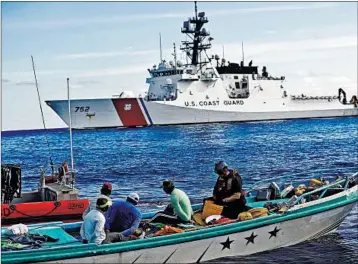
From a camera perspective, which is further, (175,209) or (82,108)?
(82,108)

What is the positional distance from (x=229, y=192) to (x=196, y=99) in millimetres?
56416

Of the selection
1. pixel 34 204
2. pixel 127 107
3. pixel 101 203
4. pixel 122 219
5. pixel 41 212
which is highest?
pixel 127 107

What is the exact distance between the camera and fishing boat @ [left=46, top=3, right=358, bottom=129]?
64625mm

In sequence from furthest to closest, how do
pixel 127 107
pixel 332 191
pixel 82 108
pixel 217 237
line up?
pixel 82 108 < pixel 127 107 < pixel 332 191 < pixel 217 237

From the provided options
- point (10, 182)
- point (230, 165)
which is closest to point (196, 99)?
point (230, 165)

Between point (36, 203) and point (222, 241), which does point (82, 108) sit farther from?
point (222, 241)

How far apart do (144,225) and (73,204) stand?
322cm

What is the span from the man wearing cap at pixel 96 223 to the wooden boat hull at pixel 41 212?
4.13 metres

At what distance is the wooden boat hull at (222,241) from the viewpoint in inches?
346

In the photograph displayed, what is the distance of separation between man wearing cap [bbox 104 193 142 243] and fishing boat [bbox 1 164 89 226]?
3841mm

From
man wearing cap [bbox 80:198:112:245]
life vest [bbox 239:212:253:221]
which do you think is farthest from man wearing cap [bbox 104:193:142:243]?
life vest [bbox 239:212:253:221]

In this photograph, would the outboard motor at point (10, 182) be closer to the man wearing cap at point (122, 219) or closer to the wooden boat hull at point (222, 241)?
the wooden boat hull at point (222, 241)

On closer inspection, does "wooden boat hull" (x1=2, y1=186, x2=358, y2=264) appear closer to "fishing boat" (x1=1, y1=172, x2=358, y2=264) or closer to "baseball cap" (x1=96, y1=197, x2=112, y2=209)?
"fishing boat" (x1=1, y1=172, x2=358, y2=264)

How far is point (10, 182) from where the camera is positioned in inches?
526
